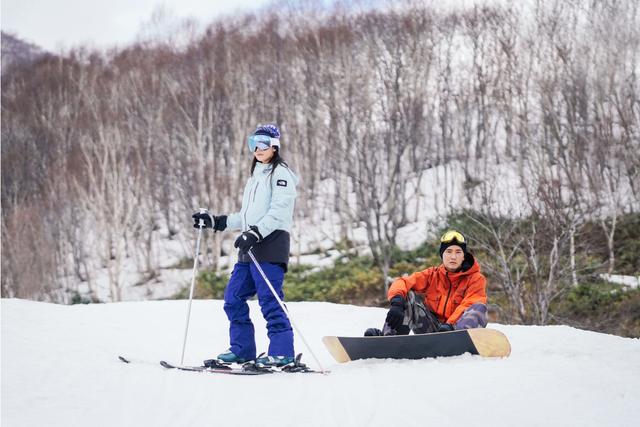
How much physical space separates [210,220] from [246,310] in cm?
76

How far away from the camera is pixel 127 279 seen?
26984mm

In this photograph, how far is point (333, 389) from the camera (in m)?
3.93

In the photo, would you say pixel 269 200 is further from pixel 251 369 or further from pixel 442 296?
pixel 442 296

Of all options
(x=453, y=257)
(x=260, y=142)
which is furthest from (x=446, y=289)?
(x=260, y=142)

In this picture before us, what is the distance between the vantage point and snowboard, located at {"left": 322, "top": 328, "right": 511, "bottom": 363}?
15.5 ft

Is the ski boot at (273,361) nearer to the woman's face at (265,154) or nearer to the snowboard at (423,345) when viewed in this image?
the snowboard at (423,345)

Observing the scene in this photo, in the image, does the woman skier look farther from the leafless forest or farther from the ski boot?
the leafless forest

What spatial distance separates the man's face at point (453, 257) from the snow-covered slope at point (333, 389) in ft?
2.71

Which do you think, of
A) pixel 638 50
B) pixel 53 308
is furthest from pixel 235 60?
pixel 53 308

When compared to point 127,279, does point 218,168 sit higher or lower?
higher

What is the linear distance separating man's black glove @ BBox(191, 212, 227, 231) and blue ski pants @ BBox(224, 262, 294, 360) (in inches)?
16.6

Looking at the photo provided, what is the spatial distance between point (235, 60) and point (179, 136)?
377 centimetres

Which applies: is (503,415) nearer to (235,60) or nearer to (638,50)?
(638,50)

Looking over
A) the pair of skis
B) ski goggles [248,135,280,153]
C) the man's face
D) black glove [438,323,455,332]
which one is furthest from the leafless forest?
the pair of skis
